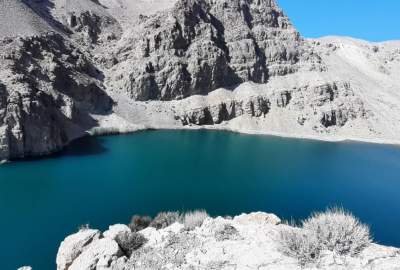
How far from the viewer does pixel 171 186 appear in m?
29.3

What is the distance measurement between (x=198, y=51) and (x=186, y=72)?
561 centimetres

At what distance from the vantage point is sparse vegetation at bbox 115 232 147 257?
12367mm

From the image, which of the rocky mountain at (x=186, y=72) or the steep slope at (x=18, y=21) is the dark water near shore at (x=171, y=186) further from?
the steep slope at (x=18, y=21)

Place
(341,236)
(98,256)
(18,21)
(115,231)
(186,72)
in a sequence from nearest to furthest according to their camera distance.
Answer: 1. (341,236)
2. (98,256)
3. (115,231)
4. (18,21)
5. (186,72)

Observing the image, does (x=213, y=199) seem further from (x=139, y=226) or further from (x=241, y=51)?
(x=241, y=51)

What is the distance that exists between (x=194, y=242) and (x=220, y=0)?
83.5 m

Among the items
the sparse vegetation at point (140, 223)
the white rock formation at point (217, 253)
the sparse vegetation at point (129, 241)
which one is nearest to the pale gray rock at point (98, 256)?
the white rock formation at point (217, 253)

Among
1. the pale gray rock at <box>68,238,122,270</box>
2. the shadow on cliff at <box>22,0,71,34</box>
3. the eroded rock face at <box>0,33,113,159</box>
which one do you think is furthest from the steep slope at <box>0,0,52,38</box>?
the pale gray rock at <box>68,238,122,270</box>

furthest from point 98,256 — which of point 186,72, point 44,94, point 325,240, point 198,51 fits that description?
point 198,51

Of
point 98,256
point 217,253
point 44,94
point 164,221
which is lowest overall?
point 164,221

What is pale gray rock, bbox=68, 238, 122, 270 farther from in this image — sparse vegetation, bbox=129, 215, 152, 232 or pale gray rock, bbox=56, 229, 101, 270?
sparse vegetation, bbox=129, 215, 152, 232

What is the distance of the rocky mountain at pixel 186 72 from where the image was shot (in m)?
59.6

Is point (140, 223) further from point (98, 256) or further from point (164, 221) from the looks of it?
point (98, 256)

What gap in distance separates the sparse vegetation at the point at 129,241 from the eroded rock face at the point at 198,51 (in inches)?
2293
